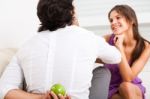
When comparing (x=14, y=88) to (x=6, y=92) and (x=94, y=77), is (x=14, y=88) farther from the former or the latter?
(x=94, y=77)

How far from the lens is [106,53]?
1431 millimetres

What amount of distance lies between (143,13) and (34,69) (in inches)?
53.9

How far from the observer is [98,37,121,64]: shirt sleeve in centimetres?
140

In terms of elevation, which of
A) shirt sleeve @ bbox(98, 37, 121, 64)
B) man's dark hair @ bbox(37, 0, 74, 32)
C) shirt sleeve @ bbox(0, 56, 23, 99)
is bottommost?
shirt sleeve @ bbox(0, 56, 23, 99)

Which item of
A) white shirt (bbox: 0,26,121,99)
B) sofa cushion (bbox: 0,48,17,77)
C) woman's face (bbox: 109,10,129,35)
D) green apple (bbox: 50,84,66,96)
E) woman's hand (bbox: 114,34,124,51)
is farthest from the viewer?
woman's face (bbox: 109,10,129,35)

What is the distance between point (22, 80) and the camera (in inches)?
56.1

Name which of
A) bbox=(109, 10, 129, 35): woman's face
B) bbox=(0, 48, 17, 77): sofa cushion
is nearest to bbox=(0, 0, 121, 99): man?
bbox=(0, 48, 17, 77): sofa cushion

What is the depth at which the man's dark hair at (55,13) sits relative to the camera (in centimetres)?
137

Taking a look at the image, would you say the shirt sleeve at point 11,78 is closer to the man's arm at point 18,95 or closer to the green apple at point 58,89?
the man's arm at point 18,95

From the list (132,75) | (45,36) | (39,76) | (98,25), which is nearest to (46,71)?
(39,76)

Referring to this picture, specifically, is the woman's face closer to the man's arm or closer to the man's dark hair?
the man's dark hair

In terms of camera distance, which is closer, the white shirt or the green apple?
the green apple

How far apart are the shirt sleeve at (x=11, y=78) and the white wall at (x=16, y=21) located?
0.47 metres

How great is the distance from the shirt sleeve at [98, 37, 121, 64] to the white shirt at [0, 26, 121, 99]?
15mm
